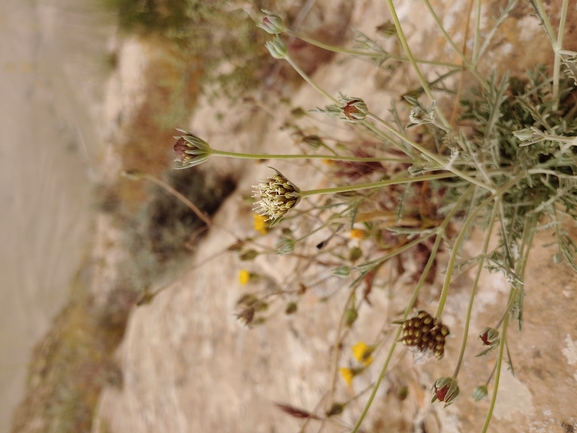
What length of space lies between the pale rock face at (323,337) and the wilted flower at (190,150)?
26.4 inches

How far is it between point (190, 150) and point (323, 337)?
93 cm

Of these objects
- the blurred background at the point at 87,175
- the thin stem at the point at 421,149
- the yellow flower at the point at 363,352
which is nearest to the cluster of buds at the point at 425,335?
the thin stem at the point at 421,149

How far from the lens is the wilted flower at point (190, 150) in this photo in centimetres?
65

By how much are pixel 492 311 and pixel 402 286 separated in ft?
0.87

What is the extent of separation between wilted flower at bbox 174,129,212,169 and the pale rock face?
0.67m

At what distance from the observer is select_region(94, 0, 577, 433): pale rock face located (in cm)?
84

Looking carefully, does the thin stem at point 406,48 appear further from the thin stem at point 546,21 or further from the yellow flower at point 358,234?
the yellow flower at point 358,234

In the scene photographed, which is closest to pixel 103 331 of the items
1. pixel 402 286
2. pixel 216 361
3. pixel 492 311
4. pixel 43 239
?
pixel 43 239

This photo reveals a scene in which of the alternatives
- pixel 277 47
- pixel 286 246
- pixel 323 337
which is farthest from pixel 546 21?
pixel 323 337

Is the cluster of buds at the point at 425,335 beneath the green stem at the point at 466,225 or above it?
beneath

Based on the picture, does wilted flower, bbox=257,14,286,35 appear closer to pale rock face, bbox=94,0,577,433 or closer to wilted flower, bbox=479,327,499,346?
pale rock face, bbox=94,0,577,433

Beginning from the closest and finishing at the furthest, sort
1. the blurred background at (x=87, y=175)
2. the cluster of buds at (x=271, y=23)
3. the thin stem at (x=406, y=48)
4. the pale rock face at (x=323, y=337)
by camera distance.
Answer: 1. the thin stem at (x=406, y=48)
2. the cluster of buds at (x=271, y=23)
3. the pale rock face at (x=323, y=337)
4. the blurred background at (x=87, y=175)

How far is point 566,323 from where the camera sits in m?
0.80

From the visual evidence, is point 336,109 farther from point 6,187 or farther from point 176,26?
A: point 6,187
